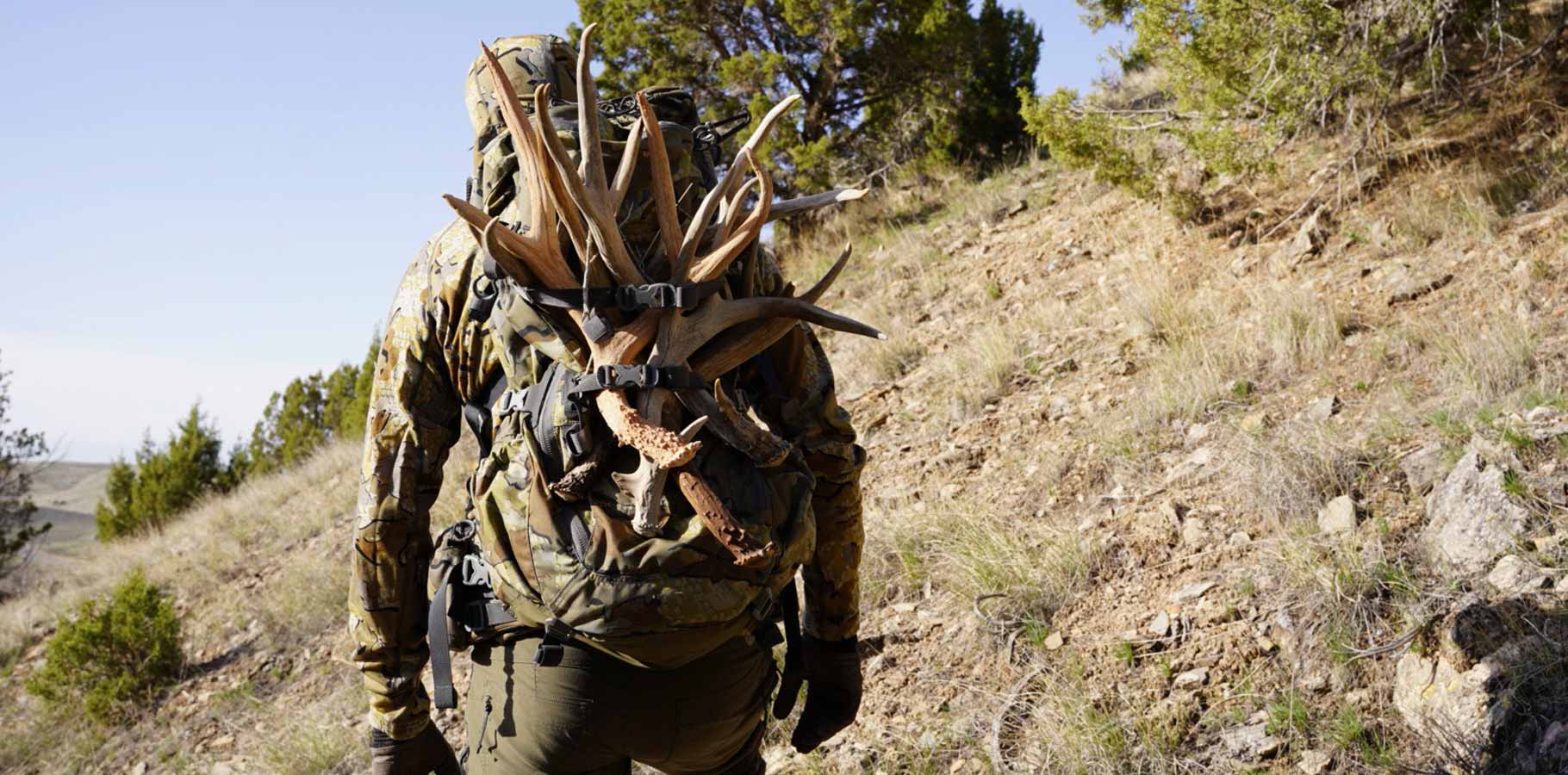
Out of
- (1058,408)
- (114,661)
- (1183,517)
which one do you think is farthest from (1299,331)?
(114,661)

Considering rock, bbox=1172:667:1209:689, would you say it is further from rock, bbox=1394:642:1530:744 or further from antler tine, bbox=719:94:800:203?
antler tine, bbox=719:94:800:203

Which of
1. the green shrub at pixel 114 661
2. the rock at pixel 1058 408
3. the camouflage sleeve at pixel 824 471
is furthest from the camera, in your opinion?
the green shrub at pixel 114 661

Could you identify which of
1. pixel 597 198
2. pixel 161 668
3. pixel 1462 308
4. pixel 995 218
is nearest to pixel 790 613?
pixel 597 198

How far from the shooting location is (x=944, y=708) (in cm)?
361

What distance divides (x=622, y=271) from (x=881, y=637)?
8.80ft

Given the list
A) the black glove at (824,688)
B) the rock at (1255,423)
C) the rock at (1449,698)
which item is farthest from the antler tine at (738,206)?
the rock at (1255,423)

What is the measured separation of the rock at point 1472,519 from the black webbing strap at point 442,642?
3066 millimetres

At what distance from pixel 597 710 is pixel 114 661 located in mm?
6276

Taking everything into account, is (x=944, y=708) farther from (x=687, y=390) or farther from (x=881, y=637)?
(x=687, y=390)

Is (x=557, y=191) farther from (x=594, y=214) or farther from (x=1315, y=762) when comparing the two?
(x=1315, y=762)

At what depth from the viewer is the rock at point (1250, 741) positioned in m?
2.98

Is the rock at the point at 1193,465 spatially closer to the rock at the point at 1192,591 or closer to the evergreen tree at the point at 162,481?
the rock at the point at 1192,591

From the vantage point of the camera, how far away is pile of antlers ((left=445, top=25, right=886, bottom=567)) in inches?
63.9

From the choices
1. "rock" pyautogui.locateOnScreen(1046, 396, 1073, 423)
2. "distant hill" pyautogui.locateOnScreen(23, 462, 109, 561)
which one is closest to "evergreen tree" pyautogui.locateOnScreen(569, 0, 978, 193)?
"rock" pyautogui.locateOnScreen(1046, 396, 1073, 423)
